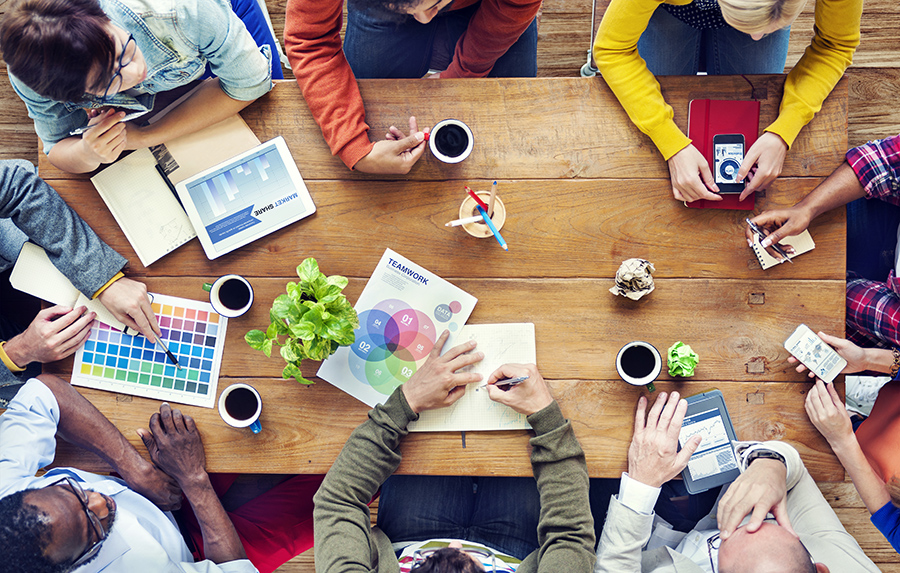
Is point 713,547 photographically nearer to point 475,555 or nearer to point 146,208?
point 475,555

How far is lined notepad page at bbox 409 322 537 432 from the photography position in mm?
1358

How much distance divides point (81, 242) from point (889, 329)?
6.98ft

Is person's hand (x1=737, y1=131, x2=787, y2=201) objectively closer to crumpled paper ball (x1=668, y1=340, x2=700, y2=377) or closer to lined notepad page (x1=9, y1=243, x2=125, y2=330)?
crumpled paper ball (x1=668, y1=340, x2=700, y2=377)

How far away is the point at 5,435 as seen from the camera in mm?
1337

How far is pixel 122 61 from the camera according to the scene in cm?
116

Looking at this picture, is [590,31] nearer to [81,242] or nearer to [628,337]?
[628,337]

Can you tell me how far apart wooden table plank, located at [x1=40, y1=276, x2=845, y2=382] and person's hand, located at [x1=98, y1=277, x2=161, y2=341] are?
33.1 inches

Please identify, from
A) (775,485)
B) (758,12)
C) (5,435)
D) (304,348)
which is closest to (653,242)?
(758,12)

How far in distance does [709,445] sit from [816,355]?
0.34 metres

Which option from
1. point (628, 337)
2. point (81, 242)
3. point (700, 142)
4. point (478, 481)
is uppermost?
point (700, 142)

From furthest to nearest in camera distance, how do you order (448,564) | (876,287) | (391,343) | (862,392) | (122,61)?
1. (862,392)
2. (876,287)
3. (391,343)
4. (448,564)
5. (122,61)

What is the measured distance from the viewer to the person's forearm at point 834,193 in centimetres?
131

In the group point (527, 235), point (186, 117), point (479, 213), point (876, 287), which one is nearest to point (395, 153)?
point (479, 213)

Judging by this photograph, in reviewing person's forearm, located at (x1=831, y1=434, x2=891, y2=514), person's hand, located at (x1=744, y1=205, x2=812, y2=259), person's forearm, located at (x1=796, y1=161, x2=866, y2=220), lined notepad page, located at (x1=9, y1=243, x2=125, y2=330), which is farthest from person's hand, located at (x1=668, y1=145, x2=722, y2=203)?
lined notepad page, located at (x1=9, y1=243, x2=125, y2=330)
